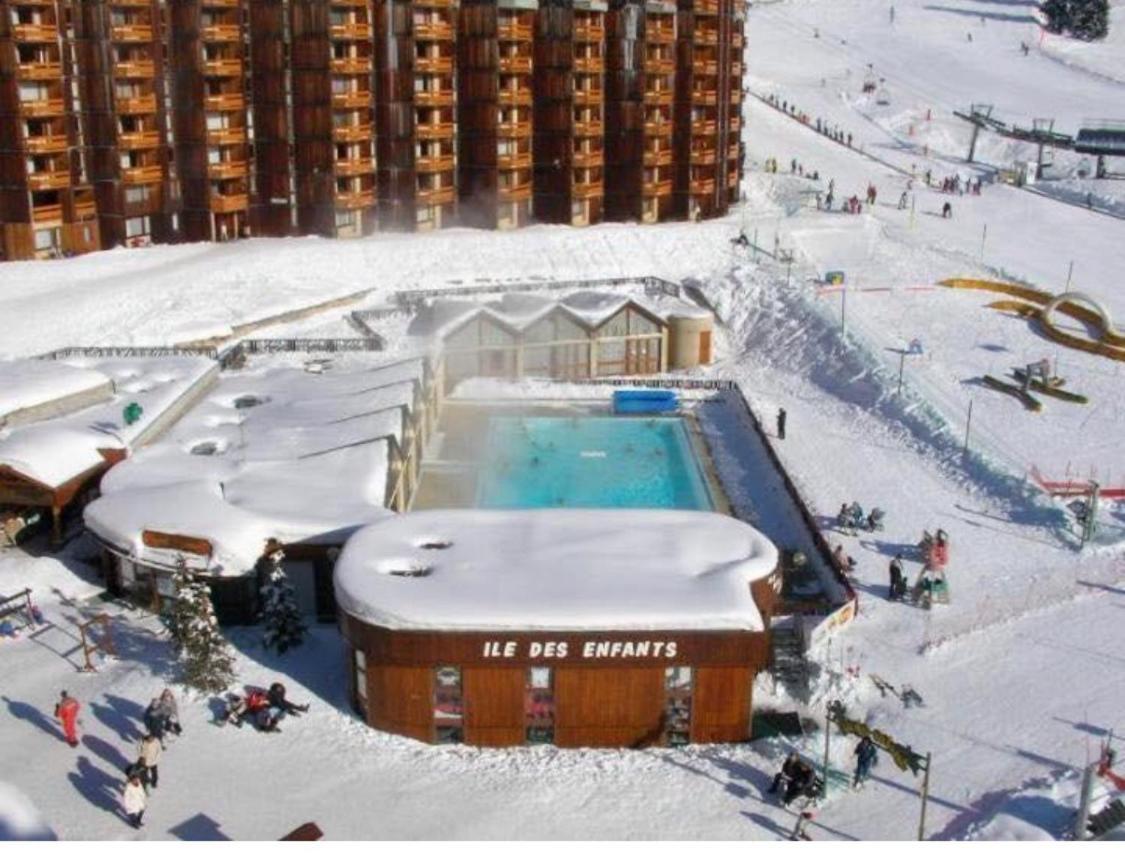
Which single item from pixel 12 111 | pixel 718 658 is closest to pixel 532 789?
pixel 718 658

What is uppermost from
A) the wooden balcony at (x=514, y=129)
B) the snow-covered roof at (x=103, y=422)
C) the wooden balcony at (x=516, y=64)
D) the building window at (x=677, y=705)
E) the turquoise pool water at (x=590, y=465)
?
the wooden balcony at (x=516, y=64)

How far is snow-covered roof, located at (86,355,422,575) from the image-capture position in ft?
93.1

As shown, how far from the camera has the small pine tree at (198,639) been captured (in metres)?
24.3

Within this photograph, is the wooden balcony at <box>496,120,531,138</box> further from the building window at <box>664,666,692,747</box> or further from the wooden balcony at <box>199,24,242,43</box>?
the building window at <box>664,666,692,747</box>

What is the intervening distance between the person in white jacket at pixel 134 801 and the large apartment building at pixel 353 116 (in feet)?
140

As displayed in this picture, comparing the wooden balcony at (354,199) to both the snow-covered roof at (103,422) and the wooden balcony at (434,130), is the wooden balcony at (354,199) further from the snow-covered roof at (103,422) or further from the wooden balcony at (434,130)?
the snow-covered roof at (103,422)

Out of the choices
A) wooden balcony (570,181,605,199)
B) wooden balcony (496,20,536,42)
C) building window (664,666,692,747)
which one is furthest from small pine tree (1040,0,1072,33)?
building window (664,666,692,747)

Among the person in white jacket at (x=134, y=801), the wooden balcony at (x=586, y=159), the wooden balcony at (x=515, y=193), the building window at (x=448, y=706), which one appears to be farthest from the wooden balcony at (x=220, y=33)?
the person in white jacket at (x=134, y=801)

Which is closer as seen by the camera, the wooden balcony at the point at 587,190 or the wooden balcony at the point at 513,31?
the wooden balcony at the point at 513,31

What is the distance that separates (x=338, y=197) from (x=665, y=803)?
46968 mm

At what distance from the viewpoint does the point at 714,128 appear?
7238 centimetres

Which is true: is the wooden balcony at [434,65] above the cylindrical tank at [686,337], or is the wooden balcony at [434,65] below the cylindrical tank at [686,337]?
above

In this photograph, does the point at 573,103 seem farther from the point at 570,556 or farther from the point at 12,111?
the point at 570,556

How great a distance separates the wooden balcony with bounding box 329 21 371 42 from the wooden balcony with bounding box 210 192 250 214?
8.85 meters
